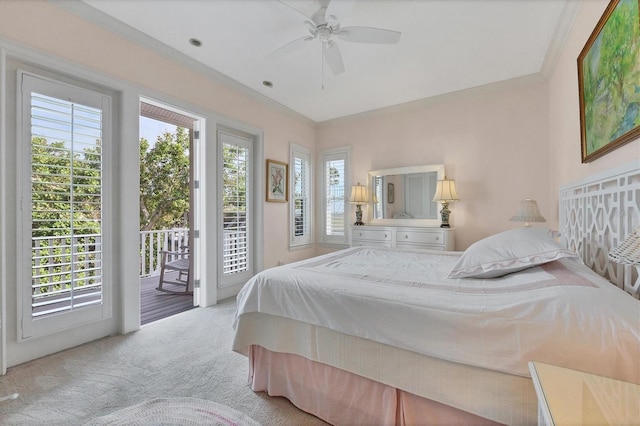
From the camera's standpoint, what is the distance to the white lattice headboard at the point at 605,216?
1279 mm

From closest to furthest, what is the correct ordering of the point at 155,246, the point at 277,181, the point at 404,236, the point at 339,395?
1. the point at 339,395
2. the point at 404,236
3. the point at 277,181
4. the point at 155,246

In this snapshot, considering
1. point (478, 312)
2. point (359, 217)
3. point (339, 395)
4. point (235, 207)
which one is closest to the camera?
point (478, 312)

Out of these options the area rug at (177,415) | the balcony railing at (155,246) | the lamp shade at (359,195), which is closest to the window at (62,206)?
the area rug at (177,415)

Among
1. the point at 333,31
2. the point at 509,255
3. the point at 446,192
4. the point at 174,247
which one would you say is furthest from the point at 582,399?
the point at 174,247

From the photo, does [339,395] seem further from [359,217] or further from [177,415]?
[359,217]

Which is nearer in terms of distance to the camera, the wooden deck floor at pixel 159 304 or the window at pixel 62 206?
the window at pixel 62 206

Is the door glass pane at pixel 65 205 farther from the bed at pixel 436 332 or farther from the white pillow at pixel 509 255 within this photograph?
the white pillow at pixel 509 255

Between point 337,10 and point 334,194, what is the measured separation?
10.4 ft

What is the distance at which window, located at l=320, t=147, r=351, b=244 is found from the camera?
481 centimetres

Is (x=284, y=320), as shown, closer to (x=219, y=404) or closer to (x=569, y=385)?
(x=219, y=404)

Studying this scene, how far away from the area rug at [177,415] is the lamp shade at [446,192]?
10.8 feet

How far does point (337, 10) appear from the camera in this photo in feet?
6.46

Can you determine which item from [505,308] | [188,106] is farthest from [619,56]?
[188,106]

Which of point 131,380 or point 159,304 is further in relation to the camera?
point 159,304
